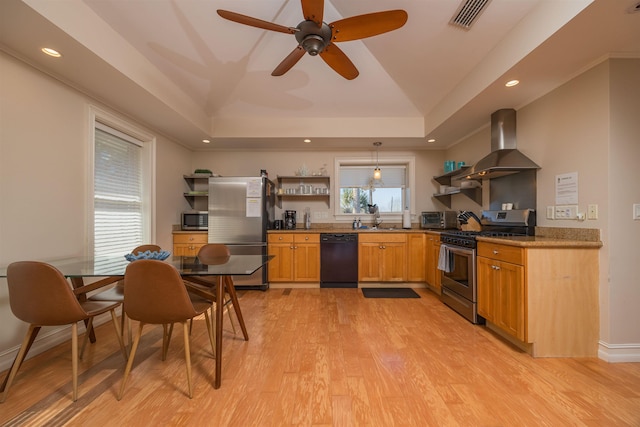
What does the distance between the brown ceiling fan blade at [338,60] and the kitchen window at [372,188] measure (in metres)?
2.49

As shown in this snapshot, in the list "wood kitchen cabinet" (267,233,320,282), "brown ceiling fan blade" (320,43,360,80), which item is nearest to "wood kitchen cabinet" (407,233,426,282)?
"wood kitchen cabinet" (267,233,320,282)

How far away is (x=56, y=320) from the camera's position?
5.33 ft

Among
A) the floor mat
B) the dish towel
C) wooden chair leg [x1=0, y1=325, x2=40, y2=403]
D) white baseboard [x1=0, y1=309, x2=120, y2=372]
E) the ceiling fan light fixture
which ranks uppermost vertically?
the ceiling fan light fixture

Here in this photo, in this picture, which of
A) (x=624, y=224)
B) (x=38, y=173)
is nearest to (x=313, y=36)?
(x=38, y=173)

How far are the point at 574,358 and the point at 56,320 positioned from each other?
3685 mm

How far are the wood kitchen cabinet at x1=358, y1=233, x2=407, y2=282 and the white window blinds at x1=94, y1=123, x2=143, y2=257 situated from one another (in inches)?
124

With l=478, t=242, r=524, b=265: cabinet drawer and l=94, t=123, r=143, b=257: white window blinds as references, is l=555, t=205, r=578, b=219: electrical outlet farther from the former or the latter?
l=94, t=123, r=143, b=257: white window blinds

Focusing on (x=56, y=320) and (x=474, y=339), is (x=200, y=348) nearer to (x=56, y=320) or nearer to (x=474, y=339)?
(x=56, y=320)

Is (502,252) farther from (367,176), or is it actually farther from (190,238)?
(190,238)

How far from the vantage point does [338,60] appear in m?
2.15

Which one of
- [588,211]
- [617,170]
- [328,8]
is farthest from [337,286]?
[328,8]

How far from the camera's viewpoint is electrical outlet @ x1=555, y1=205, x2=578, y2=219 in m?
2.26

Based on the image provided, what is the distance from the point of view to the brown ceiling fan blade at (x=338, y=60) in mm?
2006

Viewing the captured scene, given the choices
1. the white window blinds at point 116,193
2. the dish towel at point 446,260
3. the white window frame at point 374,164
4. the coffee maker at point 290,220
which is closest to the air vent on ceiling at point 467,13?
the dish towel at point 446,260
